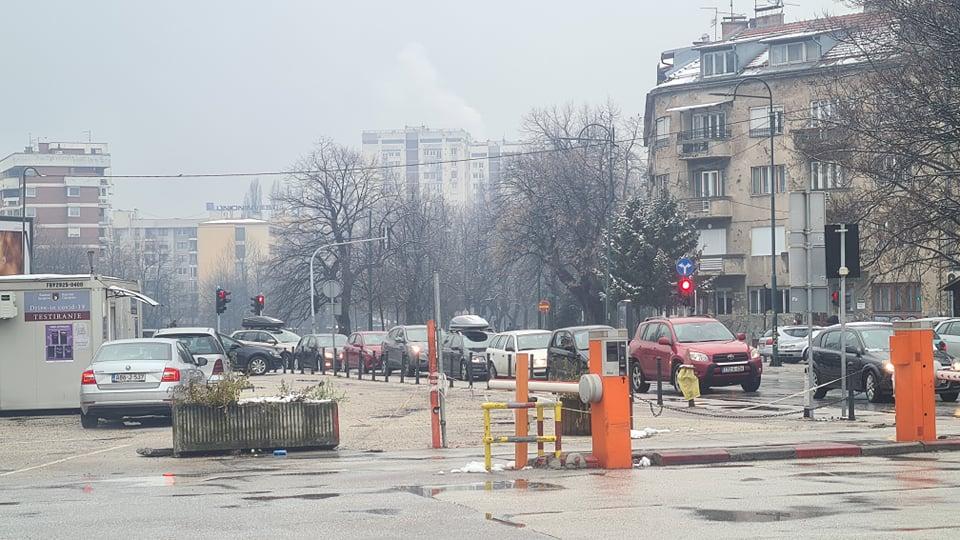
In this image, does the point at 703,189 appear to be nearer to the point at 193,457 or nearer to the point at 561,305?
the point at 561,305

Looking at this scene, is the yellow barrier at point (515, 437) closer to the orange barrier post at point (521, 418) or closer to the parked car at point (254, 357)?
the orange barrier post at point (521, 418)

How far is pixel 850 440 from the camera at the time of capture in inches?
693

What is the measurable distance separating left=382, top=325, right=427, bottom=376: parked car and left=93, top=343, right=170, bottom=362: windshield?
18.9 m

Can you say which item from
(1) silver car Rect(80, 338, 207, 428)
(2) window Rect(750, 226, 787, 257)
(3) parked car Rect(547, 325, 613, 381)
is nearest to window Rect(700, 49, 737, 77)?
(2) window Rect(750, 226, 787, 257)

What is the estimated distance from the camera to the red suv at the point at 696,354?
31.1 m

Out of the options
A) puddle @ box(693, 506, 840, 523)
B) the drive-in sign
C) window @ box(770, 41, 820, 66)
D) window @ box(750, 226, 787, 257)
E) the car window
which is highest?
window @ box(770, 41, 820, 66)

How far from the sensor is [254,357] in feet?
169

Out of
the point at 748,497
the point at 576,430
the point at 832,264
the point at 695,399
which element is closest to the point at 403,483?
the point at 748,497

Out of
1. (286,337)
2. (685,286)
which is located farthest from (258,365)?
(685,286)

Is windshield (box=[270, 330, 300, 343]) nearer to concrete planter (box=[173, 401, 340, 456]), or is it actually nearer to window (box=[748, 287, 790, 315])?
window (box=[748, 287, 790, 315])

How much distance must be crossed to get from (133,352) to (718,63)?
60487 mm

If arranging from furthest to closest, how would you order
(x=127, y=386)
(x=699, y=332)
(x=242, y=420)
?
(x=699, y=332), (x=127, y=386), (x=242, y=420)

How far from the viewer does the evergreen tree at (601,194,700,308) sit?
6850 cm

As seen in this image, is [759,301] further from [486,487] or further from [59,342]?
[486,487]
